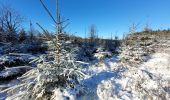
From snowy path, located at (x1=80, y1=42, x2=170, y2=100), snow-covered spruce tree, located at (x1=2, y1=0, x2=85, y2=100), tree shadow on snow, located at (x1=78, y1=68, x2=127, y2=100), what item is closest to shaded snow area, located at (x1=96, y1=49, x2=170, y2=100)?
snowy path, located at (x1=80, y1=42, x2=170, y2=100)

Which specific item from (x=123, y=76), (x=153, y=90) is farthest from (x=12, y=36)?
(x=153, y=90)

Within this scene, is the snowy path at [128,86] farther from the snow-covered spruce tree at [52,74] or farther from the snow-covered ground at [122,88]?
the snow-covered spruce tree at [52,74]

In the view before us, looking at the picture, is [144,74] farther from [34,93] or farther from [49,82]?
[34,93]

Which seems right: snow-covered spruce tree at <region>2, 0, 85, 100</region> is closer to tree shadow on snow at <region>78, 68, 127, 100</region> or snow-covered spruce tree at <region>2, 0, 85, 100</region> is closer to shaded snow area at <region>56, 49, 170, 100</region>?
shaded snow area at <region>56, 49, 170, 100</region>

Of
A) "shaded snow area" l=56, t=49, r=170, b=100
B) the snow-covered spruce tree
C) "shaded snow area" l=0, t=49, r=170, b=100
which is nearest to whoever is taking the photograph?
the snow-covered spruce tree

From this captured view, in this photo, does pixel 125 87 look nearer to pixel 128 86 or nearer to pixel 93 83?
pixel 128 86

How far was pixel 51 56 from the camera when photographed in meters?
5.55

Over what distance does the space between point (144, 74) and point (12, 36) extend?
17697 mm

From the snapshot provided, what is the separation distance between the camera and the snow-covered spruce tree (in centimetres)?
531

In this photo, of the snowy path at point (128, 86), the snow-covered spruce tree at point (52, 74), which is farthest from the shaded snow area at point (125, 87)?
the snow-covered spruce tree at point (52, 74)

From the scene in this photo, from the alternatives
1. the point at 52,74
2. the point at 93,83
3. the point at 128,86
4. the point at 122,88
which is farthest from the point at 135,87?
the point at 52,74

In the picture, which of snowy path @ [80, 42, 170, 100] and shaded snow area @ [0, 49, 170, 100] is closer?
shaded snow area @ [0, 49, 170, 100]

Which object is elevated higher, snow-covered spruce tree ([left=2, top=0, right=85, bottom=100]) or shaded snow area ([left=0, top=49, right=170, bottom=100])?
snow-covered spruce tree ([left=2, top=0, right=85, bottom=100])

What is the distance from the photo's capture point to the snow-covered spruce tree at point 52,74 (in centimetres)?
531
